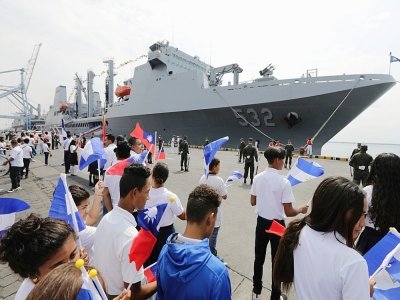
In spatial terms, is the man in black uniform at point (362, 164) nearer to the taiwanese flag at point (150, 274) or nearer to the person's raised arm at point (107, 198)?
the person's raised arm at point (107, 198)

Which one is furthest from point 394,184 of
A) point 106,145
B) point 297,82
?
point 297,82

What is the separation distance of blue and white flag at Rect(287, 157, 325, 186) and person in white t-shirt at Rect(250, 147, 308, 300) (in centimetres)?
22

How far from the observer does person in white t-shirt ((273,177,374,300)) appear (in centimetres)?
110

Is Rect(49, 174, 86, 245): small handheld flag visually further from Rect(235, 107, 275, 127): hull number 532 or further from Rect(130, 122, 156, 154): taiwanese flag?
Rect(235, 107, 275, 127): hull number 532

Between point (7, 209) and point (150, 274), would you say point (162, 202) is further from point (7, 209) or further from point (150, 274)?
point (7, 209)

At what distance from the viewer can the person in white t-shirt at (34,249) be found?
1.18 m

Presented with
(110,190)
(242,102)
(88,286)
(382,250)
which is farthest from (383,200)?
(242,102)

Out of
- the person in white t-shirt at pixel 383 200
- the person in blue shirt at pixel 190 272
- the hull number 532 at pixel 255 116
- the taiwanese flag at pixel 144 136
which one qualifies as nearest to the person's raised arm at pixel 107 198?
the taiwanese flag at pixel 144 136

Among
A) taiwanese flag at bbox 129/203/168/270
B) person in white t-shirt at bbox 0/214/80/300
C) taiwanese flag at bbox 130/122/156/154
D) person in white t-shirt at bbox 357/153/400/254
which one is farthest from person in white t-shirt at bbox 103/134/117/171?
person in white t-shirt at bbox 357/153/400/254

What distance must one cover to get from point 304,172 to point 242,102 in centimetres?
1545

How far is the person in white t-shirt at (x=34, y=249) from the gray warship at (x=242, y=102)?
15915 mm

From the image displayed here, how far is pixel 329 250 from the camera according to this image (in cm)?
117

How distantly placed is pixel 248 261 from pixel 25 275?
296 centimetres

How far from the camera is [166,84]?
72.0 feet
